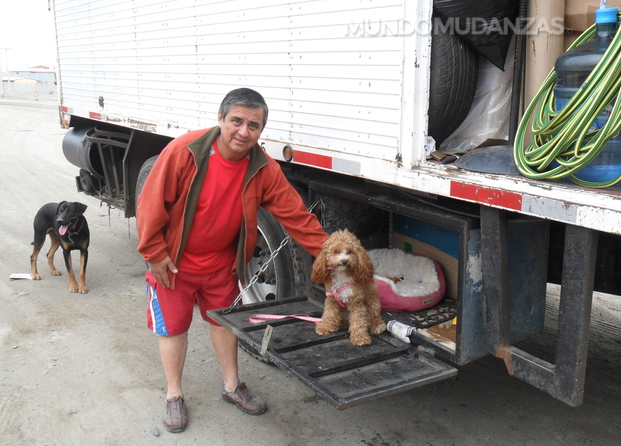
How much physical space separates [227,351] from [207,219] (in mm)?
838

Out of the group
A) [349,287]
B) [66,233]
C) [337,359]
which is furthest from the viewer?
[66,233]

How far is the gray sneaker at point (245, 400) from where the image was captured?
11.6ft

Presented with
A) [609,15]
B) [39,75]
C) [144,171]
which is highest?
[39,75]

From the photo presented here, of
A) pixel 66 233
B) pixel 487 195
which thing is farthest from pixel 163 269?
pixel 66 233

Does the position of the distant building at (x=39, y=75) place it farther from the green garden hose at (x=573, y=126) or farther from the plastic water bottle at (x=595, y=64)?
the plastic water bottle at (x=595, y=64)

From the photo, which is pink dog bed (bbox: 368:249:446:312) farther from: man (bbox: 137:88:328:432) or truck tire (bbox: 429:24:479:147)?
truck tire (bbox: 429:24:479:147)

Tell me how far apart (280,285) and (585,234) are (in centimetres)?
205

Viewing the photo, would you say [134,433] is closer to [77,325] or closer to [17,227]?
[77,325]

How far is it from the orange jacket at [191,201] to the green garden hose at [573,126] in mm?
1156

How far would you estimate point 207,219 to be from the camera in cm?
321

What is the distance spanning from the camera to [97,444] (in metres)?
3.23

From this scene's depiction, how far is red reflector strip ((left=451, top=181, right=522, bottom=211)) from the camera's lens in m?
2.43

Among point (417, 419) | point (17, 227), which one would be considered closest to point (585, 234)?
point (417, 419)

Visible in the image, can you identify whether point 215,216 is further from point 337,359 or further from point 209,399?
point 209,399
